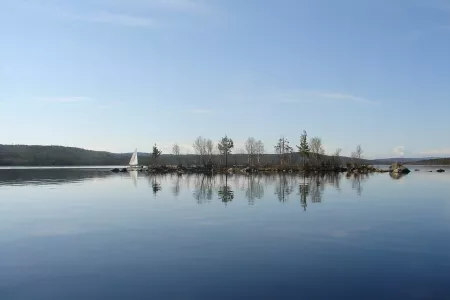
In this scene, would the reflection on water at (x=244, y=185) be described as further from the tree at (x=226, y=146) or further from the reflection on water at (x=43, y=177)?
the tree at (x=226, y=146)

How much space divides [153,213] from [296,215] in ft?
29.8

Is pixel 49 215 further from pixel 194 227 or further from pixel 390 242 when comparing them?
pixel 390 242

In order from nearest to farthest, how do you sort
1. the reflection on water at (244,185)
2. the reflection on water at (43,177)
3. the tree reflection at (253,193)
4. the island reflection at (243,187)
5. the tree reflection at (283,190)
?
1. the tree reflection at (253,193)
2. the tree reflection at (283,190)
3. the island reflection at (243,187)
4. the reflection on water at (244,185)
5. the reflection on water at (43,177)

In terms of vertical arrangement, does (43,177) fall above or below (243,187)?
above

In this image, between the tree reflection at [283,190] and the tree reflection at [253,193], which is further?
the tree reflection at [283,190]

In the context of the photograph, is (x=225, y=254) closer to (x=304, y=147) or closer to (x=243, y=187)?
(x=243, y=187)

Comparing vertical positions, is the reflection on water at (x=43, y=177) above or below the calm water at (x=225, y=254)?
above

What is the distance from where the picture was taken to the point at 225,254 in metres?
14.4

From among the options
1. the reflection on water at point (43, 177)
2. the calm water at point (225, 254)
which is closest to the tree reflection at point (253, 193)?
the calm water at point (225, 254)

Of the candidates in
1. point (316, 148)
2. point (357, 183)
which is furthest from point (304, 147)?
point (357, 183)

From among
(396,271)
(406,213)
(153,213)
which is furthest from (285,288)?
(406,213)

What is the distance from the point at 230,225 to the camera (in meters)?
20.5

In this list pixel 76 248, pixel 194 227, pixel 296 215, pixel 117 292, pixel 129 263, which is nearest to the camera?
pixel 117 292

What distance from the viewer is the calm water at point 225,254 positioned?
35.4ft
